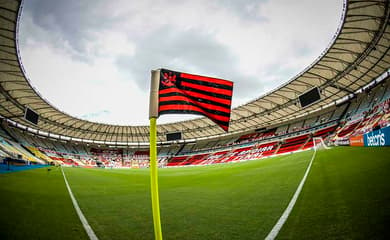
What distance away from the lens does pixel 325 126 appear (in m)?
31.6

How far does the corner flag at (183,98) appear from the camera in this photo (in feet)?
6.89

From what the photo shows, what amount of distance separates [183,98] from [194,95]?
0.62 feet

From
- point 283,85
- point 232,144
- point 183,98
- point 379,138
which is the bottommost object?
point 232,144

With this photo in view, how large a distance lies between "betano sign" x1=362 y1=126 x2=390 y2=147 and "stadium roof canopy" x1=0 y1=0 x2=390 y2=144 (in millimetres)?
10282

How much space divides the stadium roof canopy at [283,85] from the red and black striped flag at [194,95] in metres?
17.8

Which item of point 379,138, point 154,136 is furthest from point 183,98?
point 379,138

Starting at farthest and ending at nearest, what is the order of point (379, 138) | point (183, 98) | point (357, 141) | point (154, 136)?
1. point (357, 141)
2. point (379, 138)
3. point (183, 98)
4. point (154, 136)

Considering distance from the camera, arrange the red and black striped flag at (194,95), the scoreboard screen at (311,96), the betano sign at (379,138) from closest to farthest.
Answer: the red and black striped flag at (194,95)
the betano sign at (379,138)
the scoreboard screen at (311,96)

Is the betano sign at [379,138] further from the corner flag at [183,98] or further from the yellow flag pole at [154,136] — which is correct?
the yellow flag pole at [154,136]

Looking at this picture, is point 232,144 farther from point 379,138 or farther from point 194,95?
point 194,95

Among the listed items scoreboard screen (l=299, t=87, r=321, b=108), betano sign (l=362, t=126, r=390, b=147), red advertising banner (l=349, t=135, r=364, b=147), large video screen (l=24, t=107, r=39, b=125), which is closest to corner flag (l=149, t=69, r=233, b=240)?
betano sign (l=362, t=126, r=390, b=147)

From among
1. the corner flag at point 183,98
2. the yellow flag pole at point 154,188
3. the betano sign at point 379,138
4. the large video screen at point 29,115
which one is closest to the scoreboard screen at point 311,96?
the betano sign at point 379,138

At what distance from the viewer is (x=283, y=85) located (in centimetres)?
2652

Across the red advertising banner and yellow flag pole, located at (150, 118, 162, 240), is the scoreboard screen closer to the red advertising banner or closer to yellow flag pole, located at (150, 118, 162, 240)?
the red advertising banner
